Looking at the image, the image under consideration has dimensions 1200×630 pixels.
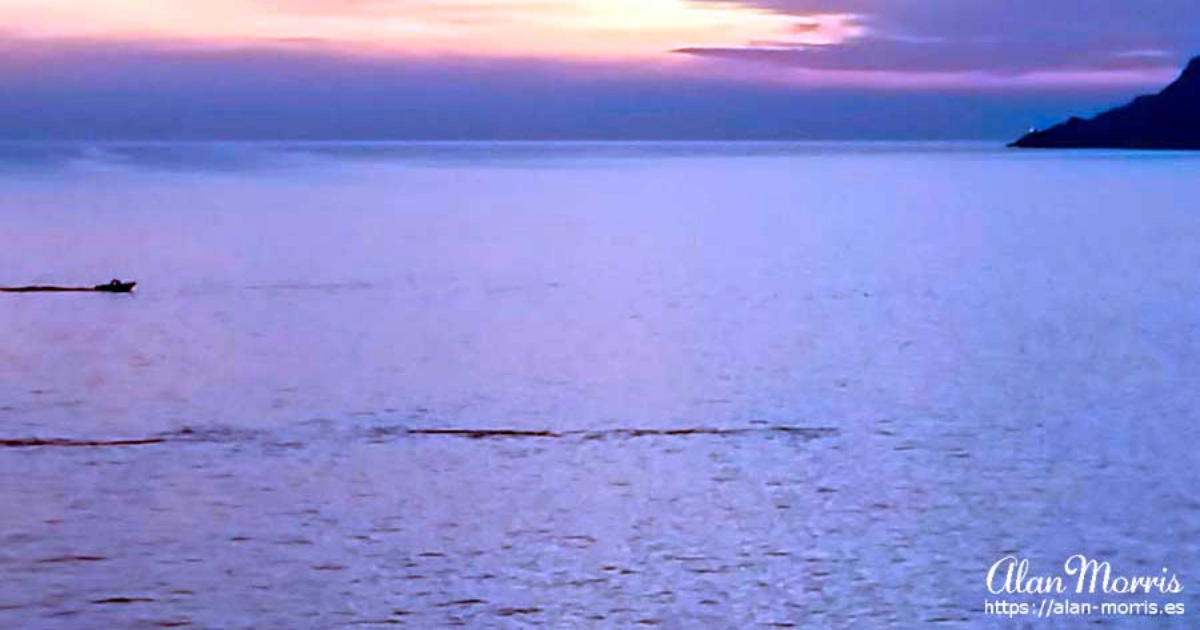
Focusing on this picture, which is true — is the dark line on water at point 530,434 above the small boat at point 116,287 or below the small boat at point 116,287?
below

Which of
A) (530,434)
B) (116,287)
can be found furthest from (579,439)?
(116,287)

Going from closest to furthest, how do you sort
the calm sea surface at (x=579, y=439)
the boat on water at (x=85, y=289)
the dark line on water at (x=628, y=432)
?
the calm sea surface at (x=579, y=439) → the dark line on water at (x=628, y=432) → the boat on water at (x=85, y=289)

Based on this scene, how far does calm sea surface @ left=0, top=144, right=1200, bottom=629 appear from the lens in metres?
13.8

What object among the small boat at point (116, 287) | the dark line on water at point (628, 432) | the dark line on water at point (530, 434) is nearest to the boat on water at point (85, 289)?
the small boat at point (116, 287)

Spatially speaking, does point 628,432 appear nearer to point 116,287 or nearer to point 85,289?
point 116,287

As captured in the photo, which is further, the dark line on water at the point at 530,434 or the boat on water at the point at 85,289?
the boat on water at the point at 85,289

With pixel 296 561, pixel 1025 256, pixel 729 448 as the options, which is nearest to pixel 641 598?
pixel 296 561

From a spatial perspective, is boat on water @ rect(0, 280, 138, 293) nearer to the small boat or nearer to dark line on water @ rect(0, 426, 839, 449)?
the small boat

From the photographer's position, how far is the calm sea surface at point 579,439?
A: 544 inches

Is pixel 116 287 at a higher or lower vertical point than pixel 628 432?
higher

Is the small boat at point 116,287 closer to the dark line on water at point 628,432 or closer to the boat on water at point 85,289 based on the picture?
the boat on water at point 85,289

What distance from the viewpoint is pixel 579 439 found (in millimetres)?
19438

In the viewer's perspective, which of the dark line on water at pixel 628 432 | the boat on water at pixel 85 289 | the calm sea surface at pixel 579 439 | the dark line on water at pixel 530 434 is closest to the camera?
the calm sea surface at pixel 579 439

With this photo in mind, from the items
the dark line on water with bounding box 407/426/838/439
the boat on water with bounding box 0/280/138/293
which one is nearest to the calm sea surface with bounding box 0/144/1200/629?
the dark line on water with bounding box 407/426/838/439
